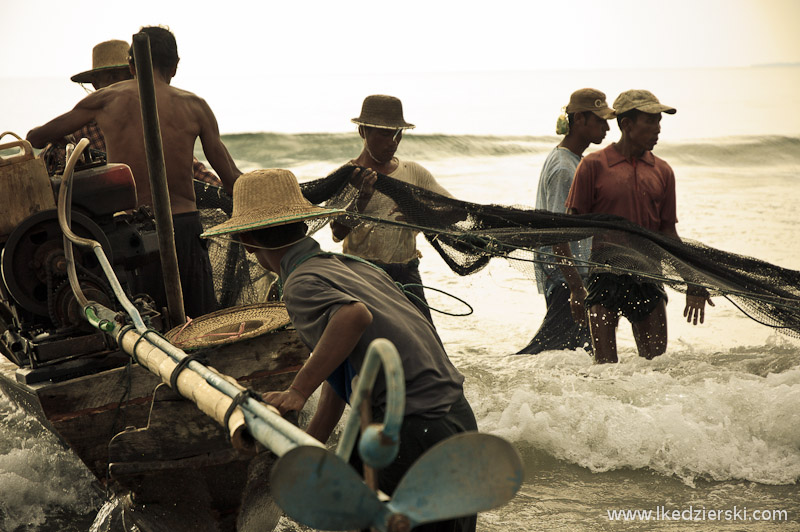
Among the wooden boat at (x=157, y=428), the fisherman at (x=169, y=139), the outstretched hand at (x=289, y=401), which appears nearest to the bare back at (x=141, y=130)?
the fisherman at (x=169, y=139)

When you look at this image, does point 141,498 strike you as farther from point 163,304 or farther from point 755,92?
point 755,92

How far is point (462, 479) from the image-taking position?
157cm

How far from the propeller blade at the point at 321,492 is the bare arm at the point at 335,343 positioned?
2.44 ft

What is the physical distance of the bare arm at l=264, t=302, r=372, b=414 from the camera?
2305 millimetres

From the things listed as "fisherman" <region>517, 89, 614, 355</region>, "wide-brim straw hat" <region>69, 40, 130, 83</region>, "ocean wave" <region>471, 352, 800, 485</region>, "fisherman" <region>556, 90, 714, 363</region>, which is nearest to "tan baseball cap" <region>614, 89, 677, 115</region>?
"fisherman" <region>556, 90, 714, 363</region>

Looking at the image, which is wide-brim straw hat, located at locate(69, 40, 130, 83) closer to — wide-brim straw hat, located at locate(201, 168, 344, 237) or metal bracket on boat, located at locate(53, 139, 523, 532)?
wide-brim straw hat, located at locate(201, 168, 344, 237)

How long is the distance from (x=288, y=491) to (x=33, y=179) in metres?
2.52

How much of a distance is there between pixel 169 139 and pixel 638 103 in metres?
2.66

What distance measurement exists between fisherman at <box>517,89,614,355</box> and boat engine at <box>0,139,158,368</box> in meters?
2.59

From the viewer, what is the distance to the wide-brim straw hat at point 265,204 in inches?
101

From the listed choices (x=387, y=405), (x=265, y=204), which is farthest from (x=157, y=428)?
(x=387, y=405)

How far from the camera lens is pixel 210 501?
9.97 ft

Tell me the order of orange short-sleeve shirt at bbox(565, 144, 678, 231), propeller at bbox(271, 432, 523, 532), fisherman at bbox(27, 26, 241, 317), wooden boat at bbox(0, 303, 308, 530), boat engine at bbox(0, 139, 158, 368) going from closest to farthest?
1. propeller at bbox(271, 432, 523, 532)
2. wooden boat at bbox(0, 303, 308, 530)
3. boat engine at bbox(0, 139, 158, 368)
4. fisherman at bbox(27, 26, 241, 317)
5. orange short-sleeve shirt at bbox(565, 144, 678, 231)

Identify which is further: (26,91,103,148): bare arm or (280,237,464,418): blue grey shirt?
(26,91,103,148): bare arm
